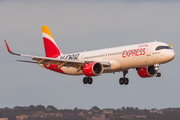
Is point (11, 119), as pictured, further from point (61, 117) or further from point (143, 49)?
point (143, 49)

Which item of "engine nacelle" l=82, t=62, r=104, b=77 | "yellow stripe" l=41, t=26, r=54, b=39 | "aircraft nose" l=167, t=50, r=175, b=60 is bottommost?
"engine nacelle" l=82, t=62, r=104, b=77

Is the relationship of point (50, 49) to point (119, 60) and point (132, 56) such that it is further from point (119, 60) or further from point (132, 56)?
point (132, 56)

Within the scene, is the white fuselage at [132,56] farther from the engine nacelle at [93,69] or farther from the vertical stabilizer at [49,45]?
the vertical stabilizer at [49,45]

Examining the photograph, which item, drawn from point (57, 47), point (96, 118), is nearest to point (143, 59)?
point (57, 47)

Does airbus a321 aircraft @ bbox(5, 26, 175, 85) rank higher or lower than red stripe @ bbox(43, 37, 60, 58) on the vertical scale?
lower

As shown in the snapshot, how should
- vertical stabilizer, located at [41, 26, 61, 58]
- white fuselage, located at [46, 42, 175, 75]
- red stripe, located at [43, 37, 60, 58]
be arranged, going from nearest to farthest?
1. white fuselage, located at [46, 42, 175, 75]
2. red stripe, located at [43, 37, 60, 58]
3. vertical stabilizer, located at [41, 26, 61, 58]

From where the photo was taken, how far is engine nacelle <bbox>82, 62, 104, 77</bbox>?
6347 centimetres

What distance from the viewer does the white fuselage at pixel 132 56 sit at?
6075cm

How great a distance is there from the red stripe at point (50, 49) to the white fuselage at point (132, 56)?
451 inches

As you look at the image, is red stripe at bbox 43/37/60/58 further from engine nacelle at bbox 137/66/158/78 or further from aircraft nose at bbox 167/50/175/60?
aircraft nose at bbox 167/50/175/60

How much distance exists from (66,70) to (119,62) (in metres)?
12.6

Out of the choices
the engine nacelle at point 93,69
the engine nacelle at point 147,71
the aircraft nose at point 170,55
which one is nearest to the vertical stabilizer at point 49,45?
the engine nacelle at point 93,69

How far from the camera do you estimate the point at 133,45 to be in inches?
2530

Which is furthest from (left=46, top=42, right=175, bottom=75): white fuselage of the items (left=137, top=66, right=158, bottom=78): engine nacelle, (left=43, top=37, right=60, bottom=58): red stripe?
(left=43, top=37, right=60, bottom=58): red stripe
